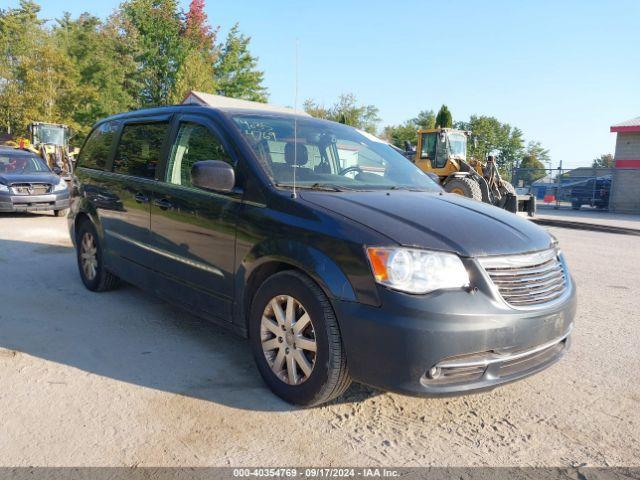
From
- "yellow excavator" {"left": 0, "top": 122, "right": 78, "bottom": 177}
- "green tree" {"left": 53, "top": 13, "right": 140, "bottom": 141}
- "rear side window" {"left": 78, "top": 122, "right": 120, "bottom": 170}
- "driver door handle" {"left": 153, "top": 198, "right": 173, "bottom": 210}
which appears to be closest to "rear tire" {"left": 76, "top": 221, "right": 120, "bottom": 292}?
"rear side window" {"left": 78, "top": 122, "right": 120, "bottom": 170}

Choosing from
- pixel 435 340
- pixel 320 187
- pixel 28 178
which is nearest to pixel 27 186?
pixel 28 178

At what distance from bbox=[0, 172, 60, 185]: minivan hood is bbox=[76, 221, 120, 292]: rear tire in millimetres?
7299

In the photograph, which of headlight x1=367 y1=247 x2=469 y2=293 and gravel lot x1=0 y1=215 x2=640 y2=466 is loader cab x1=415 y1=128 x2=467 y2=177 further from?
headlight x1=367 y1=247 x2=469 y2=293

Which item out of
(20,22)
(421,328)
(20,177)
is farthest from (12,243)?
(20,22)

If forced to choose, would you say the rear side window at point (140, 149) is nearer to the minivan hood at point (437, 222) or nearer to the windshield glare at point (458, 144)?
the minivan hood at point (437, 222)

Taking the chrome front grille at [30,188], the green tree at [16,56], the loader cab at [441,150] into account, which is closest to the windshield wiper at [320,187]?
the chrome front grille at [30,188]

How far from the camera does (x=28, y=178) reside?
11891mm

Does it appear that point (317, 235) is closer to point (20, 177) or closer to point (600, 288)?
point (600, 288)

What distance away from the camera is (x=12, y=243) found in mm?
8422

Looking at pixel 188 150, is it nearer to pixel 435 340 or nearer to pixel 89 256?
pixel 89 256

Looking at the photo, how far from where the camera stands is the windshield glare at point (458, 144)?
52.7 ft

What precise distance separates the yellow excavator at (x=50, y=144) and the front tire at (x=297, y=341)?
2065 centimetres

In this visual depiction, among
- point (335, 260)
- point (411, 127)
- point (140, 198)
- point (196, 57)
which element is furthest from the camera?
point (411, 127)

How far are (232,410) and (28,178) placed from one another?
10.9m
